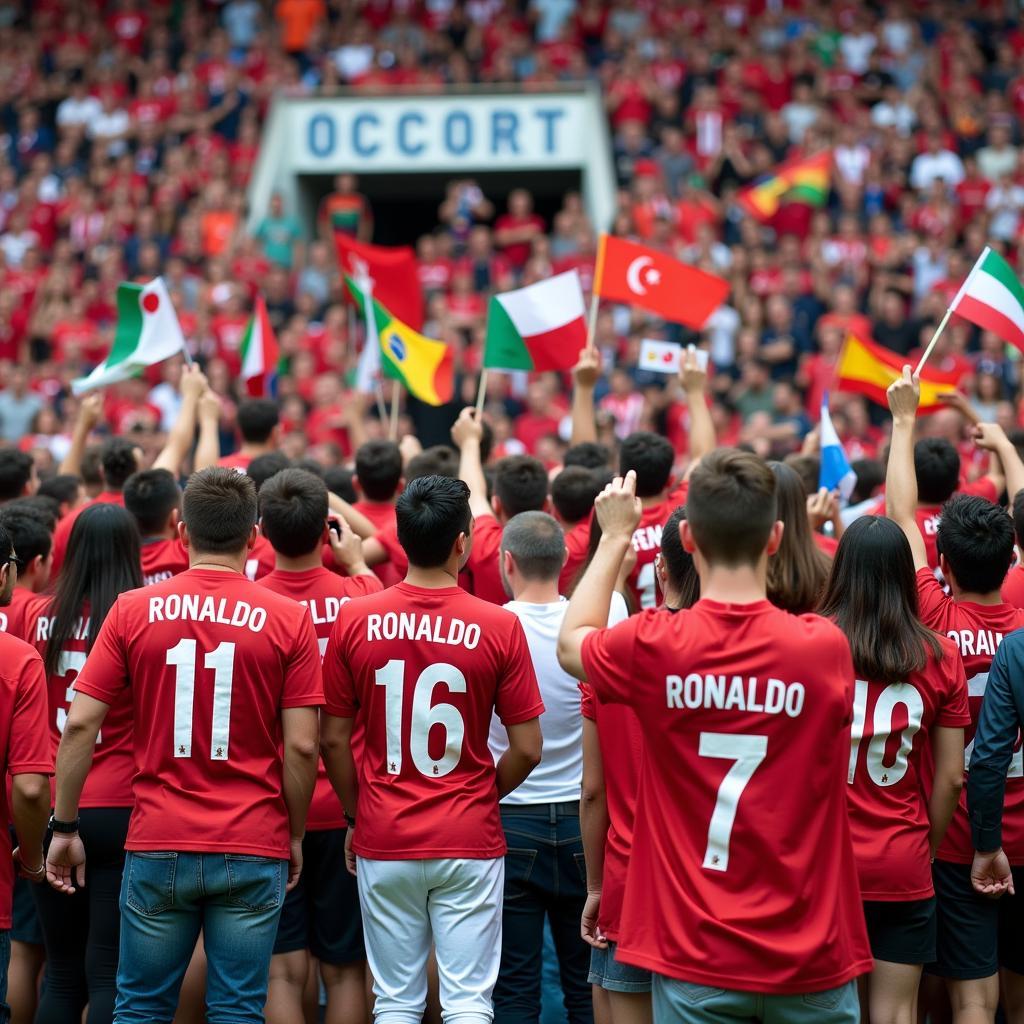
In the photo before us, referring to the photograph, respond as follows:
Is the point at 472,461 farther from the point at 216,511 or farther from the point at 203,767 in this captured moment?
the point at 203,767

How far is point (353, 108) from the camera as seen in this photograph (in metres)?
20.7

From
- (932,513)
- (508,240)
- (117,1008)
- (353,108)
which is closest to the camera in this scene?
(117,1008)

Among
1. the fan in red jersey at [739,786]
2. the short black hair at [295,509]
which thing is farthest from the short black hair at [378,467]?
the fan in red jersey at [739,786]

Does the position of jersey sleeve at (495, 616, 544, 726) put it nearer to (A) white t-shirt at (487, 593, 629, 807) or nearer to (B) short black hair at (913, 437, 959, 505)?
(A) white t-shirt at (487, 593, 629, 807)

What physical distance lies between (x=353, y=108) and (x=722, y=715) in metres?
18.3

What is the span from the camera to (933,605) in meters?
5.04

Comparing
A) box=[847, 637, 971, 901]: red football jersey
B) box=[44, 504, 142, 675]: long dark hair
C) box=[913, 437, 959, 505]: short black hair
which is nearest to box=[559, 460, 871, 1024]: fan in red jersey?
box=[847, 637, 971, 901]: red football jersey

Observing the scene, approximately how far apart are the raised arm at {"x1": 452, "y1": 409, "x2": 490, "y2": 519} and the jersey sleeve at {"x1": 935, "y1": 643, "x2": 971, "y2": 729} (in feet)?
7.25

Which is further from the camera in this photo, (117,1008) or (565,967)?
(565,967)

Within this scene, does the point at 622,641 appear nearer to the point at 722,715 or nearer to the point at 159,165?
the point at 722,715

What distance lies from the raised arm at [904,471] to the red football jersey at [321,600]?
187 centimetres

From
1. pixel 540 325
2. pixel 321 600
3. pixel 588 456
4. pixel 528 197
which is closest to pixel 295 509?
pixel 321 600

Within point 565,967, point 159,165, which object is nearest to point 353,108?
point 159,165

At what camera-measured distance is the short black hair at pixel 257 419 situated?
7391mm
